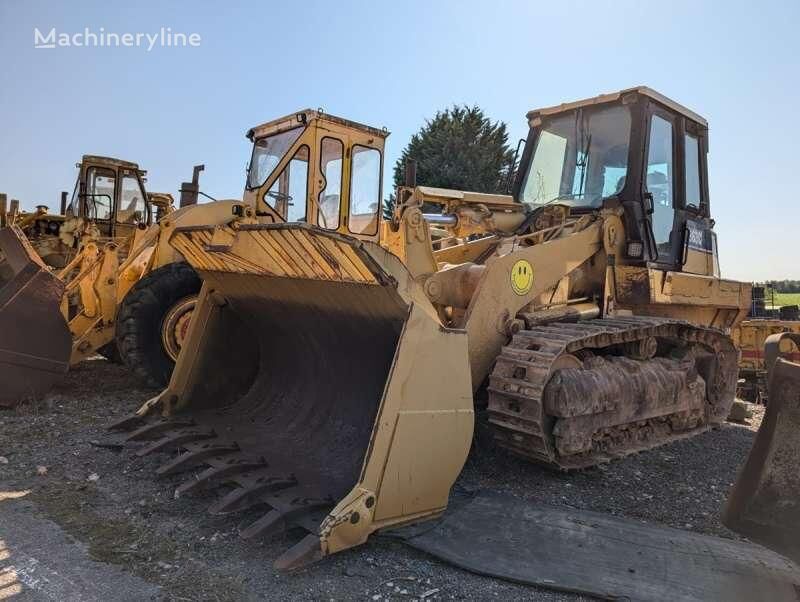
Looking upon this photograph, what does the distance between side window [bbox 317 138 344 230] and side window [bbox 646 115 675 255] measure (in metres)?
2.88

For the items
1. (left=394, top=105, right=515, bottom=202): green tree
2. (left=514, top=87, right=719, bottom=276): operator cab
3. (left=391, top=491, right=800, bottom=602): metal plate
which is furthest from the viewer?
(left=394, top=105, right=515, bottom=202): green tree

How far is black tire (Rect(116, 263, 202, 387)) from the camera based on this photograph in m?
6.35

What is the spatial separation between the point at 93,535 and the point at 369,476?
5.06ft

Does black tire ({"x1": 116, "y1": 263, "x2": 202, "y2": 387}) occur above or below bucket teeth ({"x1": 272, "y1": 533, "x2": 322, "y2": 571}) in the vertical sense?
above

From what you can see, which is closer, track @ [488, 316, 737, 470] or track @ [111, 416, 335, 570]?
track @ [111, 416, 335, 570]

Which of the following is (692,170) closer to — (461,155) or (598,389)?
(598,389)

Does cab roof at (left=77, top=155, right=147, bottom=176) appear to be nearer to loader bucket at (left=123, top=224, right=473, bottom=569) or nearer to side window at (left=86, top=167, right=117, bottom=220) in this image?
side window at (left=86, top=167, right=117, bottom=220)

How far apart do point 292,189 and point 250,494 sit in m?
3.52

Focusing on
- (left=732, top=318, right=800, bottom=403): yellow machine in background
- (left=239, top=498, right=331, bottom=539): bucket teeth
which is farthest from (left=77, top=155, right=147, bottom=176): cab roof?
(left=732, top=318, right=800, bottom=403): yellow machine in background

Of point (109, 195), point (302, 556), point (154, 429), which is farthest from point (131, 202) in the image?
point (302, 556)

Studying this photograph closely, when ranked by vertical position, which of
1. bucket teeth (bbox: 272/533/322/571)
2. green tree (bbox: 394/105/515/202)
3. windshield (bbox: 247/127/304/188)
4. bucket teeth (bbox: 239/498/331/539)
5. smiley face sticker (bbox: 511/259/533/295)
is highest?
green tree (bbox: 394/105/515/202)

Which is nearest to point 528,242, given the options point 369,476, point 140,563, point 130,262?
point 369,476

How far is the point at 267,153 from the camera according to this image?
641 centimetres

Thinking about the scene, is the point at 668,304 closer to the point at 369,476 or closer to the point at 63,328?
the point at 369,476
